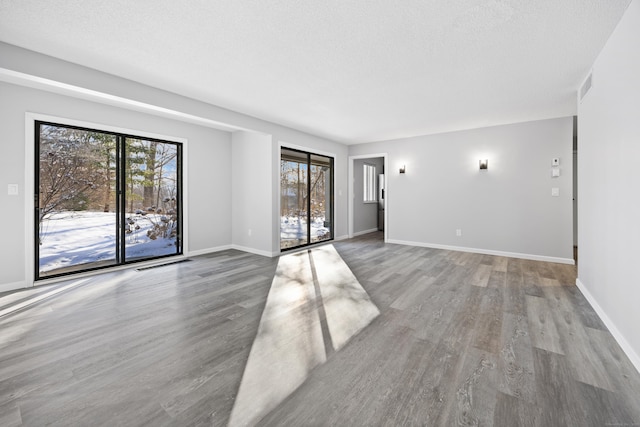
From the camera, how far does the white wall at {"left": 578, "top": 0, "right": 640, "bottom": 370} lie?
194 cm

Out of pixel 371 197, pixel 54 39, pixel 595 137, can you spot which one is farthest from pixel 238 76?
pixel 371 197

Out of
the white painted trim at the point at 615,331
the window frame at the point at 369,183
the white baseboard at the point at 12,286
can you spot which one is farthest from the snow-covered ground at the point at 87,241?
the white painted trim at the point at 615,331

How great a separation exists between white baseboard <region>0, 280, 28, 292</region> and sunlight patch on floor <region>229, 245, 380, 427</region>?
10.2 feet

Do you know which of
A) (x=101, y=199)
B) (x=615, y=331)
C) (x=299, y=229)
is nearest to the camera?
(x=615, y=331)

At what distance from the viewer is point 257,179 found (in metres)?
5.45

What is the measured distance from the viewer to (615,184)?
2.26 metres

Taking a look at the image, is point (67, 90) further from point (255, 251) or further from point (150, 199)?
point (255, 251)

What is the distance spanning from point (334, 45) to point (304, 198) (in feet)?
12.5

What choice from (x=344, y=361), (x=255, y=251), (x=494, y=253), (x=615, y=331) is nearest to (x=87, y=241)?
(x=255, y=251)

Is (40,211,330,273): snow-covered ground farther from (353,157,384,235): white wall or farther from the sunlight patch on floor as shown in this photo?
(353,157,384,235): white wall

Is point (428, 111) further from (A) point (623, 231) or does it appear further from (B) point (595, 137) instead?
(A) point (623, 231)

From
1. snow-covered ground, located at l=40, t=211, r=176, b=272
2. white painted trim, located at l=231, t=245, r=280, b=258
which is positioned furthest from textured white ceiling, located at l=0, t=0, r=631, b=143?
white painted trim, located at l=231, t=245, r=280, b=258

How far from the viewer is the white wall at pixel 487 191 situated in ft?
15.6

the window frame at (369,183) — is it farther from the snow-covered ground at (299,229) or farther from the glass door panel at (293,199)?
the glass door panel at (293,199)
